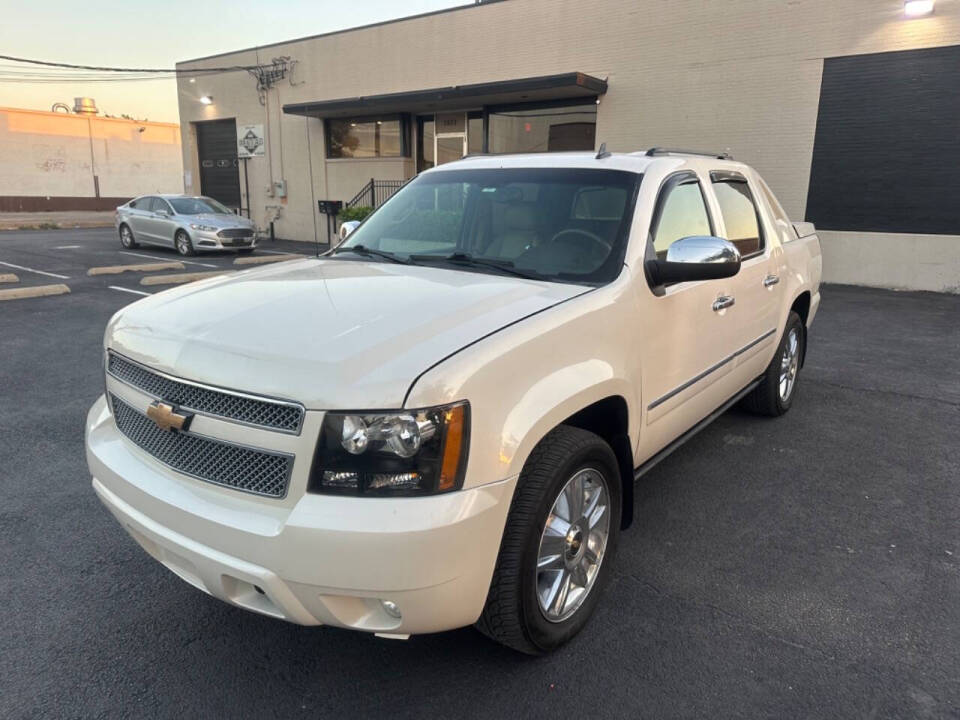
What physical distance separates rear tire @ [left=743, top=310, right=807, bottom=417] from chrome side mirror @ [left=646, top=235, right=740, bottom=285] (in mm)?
2242

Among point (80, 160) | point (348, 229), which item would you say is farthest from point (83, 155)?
point (348, 229)

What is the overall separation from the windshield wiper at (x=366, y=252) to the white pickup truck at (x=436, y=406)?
3 centimetres

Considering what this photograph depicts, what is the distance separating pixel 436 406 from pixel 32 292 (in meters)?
10.9

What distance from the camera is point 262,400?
6.87ft

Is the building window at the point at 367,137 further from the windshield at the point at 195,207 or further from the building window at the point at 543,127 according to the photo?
the windshield at the point at 195,207

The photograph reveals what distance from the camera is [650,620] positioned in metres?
2.85

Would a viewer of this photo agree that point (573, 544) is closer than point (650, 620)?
Yes

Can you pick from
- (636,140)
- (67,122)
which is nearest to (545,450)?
(636,140)

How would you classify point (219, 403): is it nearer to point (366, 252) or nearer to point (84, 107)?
point (366, 252)

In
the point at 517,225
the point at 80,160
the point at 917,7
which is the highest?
the point at 917,7

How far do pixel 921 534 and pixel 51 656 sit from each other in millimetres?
4102

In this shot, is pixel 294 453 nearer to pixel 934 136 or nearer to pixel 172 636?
pixel 172 636

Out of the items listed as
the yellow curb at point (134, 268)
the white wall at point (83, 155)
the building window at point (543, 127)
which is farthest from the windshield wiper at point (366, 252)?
the white wall at point (83, 155)

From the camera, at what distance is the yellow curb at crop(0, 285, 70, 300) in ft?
33.1
